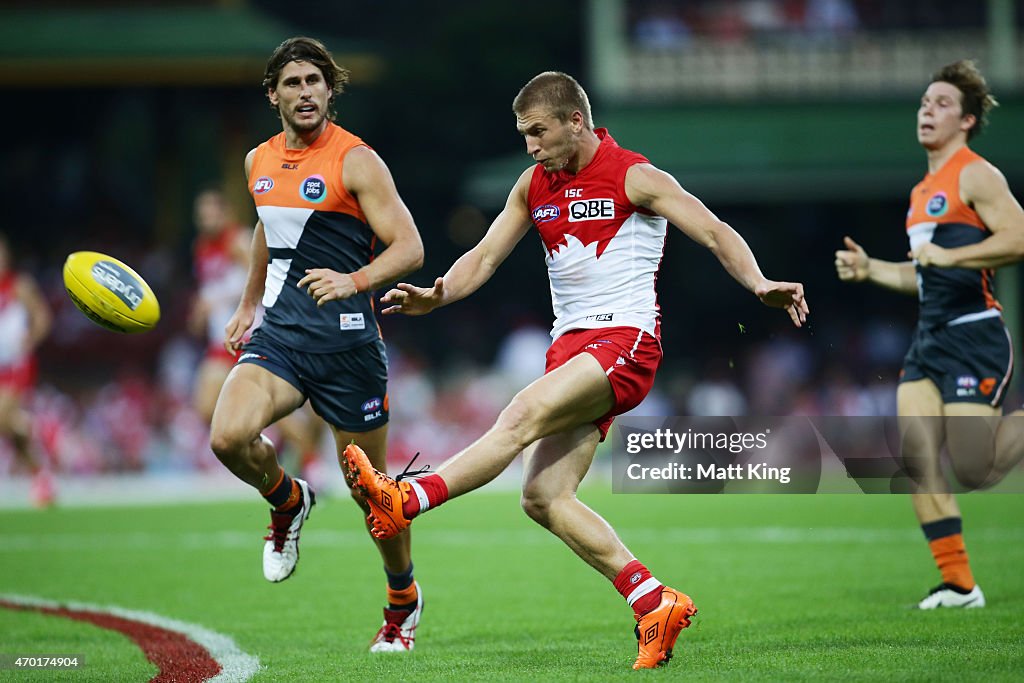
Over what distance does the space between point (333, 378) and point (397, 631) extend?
1.33 metres

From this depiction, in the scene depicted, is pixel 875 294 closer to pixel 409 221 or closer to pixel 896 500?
pixel 896 500

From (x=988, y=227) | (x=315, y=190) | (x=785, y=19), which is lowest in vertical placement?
(x=988, y=227)

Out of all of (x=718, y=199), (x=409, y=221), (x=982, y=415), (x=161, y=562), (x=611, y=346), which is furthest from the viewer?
(x=718, y=199)

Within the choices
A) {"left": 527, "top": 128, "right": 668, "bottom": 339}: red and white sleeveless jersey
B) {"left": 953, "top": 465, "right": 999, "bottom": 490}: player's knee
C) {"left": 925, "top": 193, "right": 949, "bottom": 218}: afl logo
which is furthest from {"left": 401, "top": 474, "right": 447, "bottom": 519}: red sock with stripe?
{"left": 925, "top": 193, "right": 949, "bottom": 218}: afl logo

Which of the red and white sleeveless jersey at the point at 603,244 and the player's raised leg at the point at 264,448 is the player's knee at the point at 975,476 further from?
the player's raised leg at the point at 264,448

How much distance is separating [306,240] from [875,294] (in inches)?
815

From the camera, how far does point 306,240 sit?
7.03 metres

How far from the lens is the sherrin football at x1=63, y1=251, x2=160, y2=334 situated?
696 centimetres

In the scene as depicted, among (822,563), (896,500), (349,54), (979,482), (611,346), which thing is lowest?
(896,500)

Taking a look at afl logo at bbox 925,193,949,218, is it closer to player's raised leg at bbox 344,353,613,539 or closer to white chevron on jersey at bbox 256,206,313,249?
player's raised leg at bbox 344,353,613,539

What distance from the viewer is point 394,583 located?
7156mm

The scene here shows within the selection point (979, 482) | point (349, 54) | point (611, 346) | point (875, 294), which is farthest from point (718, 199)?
point (611, 346)

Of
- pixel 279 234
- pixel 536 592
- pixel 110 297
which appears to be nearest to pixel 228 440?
pixel 110 297

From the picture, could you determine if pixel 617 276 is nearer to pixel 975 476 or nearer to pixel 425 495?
pixel 425 495
